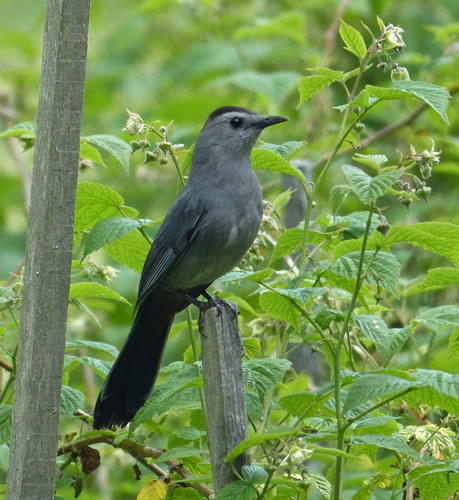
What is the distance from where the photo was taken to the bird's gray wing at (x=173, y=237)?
2.85 metres

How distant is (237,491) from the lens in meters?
2.06

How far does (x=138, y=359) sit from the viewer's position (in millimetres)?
2830

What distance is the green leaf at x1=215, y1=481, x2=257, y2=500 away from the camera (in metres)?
2.04

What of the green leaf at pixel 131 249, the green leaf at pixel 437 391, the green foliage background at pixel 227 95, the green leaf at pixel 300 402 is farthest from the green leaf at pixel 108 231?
the green foliage background at pixel 227 95

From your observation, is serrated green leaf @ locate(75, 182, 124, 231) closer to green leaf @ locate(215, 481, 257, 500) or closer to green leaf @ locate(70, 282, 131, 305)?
green leaf @ locate(70, 282, 131, 305)

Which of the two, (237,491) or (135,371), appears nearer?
(237,491)

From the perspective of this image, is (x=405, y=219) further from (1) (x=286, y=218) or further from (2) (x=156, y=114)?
(2) (x=156, y=114)

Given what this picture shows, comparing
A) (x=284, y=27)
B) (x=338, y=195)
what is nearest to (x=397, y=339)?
(x=338, y=195)

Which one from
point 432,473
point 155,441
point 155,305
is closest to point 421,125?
point 155,441

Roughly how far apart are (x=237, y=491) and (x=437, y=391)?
519mm

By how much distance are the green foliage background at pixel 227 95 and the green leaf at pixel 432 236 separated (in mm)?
1484

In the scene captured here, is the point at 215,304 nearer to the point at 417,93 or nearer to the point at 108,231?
the point at 108,231

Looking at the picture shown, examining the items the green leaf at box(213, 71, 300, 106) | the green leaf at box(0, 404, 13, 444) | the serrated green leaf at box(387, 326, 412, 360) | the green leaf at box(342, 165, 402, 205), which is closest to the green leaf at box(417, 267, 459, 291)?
the serrated green leaf at box(387, 326, 412, 360)

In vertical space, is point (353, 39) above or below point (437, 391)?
above
